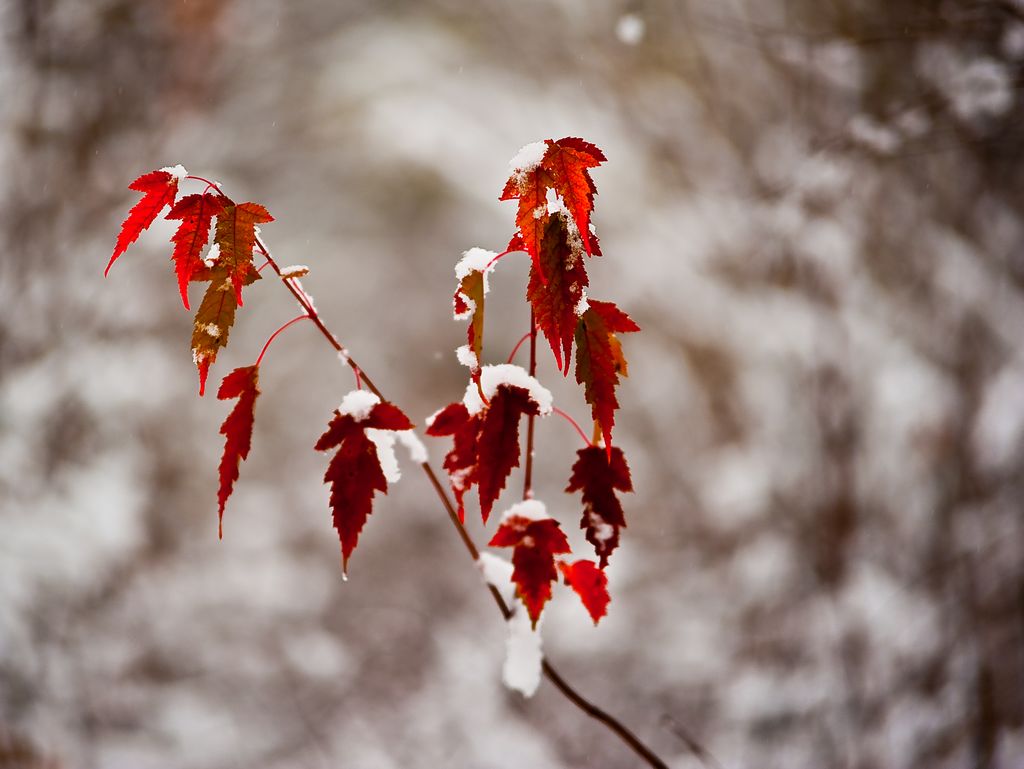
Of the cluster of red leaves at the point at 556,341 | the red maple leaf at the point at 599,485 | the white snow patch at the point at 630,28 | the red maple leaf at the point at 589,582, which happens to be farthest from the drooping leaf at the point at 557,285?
the white snow patch at the point at 630,28

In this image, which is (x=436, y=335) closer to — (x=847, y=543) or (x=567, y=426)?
(x=567, y=426)

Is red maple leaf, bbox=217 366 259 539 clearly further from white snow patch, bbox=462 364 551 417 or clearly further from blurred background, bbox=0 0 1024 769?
blurred background, bbox=0 0 1024 769

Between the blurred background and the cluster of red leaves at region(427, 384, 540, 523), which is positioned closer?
the cluster of red leaves at region(427, 384, 540, 523)

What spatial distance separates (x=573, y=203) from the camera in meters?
0.46

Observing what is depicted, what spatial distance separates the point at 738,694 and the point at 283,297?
2.14 metres

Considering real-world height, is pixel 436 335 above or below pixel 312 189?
below

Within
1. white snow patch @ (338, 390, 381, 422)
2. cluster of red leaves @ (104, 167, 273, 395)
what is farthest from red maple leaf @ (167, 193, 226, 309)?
white snow patch @ (338, 390, 381, 422)

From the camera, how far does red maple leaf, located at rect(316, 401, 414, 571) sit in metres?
0.48

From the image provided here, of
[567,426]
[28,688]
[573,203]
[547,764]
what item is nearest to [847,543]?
[567,426]

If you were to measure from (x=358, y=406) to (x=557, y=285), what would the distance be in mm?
192

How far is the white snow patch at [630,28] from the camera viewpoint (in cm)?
225

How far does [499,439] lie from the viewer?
0.50 metres

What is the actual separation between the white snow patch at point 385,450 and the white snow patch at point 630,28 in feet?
7.24

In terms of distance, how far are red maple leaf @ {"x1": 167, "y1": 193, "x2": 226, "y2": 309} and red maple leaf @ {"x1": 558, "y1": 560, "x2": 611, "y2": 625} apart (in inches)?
16.6
